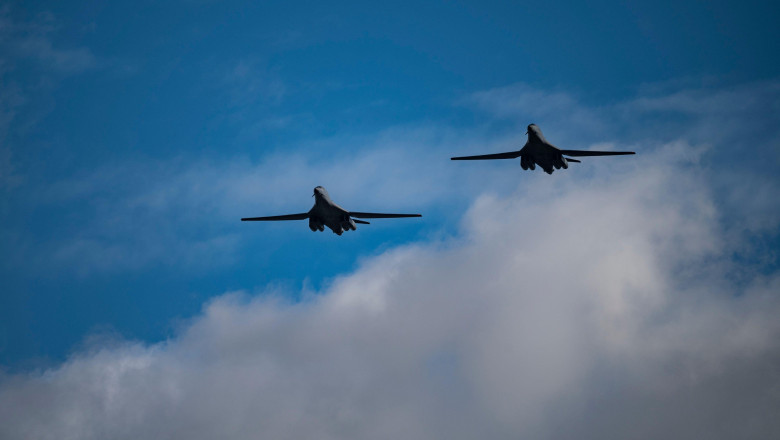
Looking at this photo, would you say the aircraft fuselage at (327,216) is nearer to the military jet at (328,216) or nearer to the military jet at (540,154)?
the military jet at (328,216)

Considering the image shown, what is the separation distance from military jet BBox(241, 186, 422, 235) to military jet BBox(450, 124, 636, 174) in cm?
1477

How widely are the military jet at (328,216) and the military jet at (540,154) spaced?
582 inches

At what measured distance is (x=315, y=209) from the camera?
138 meters

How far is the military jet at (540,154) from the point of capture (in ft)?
454

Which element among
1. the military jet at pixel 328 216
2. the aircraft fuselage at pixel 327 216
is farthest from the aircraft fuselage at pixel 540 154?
the aircraft fuselage at pixel 327 216

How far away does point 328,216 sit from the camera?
453ft

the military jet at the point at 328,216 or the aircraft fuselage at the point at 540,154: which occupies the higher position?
the aircraft fuselage at the point at 540,154

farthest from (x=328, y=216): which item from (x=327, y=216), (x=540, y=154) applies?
(x=540, y=154)

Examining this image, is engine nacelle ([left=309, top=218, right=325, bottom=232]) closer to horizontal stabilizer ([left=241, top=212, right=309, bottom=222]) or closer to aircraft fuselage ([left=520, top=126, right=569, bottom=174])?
horizontal stabilizer ([left=241, top=212, right=309, bottom=222])

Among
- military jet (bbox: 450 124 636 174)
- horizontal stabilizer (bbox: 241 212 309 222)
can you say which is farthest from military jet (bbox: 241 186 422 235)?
military jet (bbox: 450 124 636 174)

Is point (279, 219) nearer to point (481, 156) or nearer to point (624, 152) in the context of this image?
point (481, 156)

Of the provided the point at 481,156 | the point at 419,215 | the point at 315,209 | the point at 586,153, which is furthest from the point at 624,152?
the point at 315,209

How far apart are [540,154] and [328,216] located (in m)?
29.5

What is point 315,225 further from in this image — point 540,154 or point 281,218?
point 540,154
